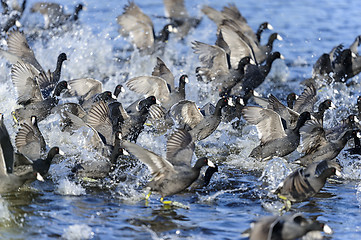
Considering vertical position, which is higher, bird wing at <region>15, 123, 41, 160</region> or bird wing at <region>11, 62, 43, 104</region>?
bird wing at <region>11, 62, 43, 104</region>

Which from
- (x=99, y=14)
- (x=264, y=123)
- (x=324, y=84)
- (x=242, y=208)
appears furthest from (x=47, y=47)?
(x=242, y=208)

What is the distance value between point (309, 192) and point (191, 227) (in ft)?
4.47

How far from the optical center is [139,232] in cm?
577

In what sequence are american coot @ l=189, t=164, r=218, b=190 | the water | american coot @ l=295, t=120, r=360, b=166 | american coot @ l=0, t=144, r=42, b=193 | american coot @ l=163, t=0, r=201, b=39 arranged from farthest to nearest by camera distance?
american coot @ l=163, t=0, r=201, b=39 < american coot @ l=295, t=120, r=360, b=166 < american coot @ l=189, t=164, r=218, b=190 < american coot @ l=0, t=144, r=42, b=193 < the water

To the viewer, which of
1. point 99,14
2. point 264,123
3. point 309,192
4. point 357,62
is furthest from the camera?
point 99,14

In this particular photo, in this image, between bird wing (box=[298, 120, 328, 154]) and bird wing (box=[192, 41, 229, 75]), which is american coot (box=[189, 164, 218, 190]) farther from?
bird wing (box=[192, 41, 229, 75])

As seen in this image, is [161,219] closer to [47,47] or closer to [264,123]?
[264,123]

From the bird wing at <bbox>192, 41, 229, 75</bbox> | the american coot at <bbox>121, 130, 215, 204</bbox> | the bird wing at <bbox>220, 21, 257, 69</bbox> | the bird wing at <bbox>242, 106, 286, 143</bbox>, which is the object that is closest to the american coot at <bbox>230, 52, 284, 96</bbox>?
the bird wing at <bbox>220, 21, 257, 69</bbox>

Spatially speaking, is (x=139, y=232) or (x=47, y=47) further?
(x=47, y=47)

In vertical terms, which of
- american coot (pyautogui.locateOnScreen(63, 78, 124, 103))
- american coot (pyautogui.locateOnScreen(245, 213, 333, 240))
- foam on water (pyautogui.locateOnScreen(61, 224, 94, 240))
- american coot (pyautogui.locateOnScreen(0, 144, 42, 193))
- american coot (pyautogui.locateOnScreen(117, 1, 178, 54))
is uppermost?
american coot (pyautogui.locateOnScreen(117, 1, 178, 54))

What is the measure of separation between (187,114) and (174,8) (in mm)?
7599

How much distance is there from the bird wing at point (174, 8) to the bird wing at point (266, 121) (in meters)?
8.09

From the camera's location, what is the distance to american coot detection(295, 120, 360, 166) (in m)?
7.67

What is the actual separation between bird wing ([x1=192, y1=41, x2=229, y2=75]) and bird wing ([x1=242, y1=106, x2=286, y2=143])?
8.80 ft
